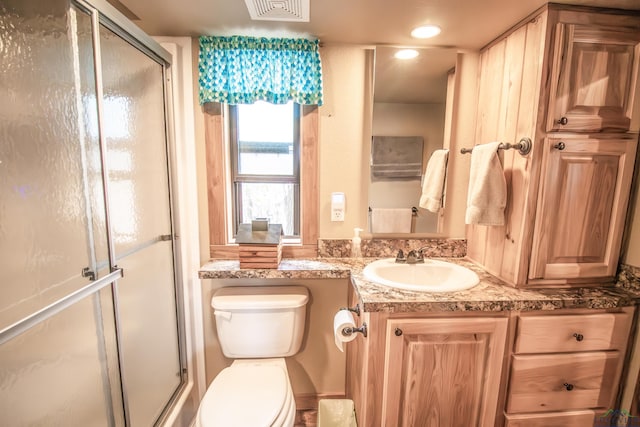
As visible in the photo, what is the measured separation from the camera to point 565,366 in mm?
1170

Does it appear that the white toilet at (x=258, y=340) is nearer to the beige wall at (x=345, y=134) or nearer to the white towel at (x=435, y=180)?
the beige wall at (x=345, y=134)

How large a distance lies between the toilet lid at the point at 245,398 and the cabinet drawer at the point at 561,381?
3.24 feet

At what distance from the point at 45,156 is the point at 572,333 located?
197 cm

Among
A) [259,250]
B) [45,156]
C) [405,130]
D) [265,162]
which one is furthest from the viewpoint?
[265,162]

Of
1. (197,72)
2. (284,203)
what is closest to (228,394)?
(284,203)

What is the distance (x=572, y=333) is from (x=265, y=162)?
1.65 m

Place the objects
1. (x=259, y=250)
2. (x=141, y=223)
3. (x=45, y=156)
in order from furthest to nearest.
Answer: (x=259, y=250)
(x=141, y=223)
(x=45, y=156)

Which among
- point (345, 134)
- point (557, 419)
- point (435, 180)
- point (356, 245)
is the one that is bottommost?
point (557, 419)

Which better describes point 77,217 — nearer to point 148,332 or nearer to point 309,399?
point 148,332

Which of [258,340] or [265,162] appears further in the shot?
[265,162]

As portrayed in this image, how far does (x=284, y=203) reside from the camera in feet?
5.57

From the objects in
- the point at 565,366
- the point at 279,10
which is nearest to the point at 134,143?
the point at 279,10

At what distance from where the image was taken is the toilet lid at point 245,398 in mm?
1062

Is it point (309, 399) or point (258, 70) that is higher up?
point (258, 70)
